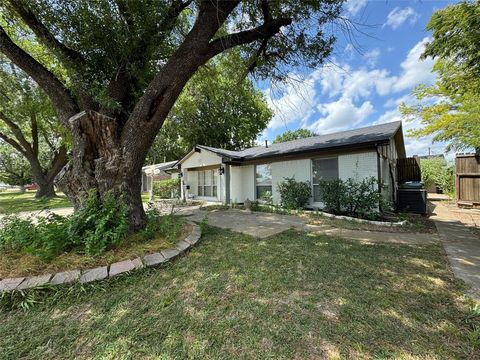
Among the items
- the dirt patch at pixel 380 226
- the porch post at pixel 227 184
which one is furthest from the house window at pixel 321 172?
the porch post at pixel 227 184

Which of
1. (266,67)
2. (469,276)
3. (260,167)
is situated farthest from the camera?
(260,167)

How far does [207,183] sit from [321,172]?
7597mm

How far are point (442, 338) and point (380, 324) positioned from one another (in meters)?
0.48

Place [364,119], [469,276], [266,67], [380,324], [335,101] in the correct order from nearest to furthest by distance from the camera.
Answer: [380,324]
[469,276]
[266,67]
[335,101]
[364,119]

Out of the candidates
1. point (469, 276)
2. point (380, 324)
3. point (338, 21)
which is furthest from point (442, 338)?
point (338, 21)

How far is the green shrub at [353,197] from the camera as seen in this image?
23.2 feet

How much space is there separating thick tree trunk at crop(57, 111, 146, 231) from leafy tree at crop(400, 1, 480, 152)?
715 cm

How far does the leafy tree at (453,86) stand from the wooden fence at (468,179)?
1.49 metres

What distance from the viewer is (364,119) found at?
15.5 m

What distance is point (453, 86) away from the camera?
282 inches

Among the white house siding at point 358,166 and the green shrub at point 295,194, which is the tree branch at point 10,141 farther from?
the white house siding at point 358,166

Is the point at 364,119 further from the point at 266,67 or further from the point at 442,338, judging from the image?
the point at 442,338

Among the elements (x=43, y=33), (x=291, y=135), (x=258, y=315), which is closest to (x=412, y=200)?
(x=258, y=315)

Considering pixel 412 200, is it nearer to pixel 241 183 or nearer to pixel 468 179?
pixel 468 179
